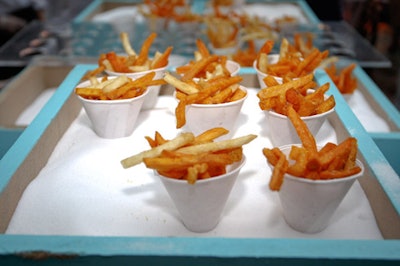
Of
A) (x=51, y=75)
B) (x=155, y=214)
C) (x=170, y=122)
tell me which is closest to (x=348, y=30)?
(x=51, y=75)

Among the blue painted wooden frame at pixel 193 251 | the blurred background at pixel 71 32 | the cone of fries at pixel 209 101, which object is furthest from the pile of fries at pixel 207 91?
the blurred background at pixel 71 32

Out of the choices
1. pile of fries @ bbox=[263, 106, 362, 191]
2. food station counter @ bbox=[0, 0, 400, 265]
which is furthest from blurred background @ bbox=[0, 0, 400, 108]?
pile of fries @ bbox=[263, 106, 362, 191]

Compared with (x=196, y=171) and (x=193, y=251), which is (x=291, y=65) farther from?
(x=193, y=251)

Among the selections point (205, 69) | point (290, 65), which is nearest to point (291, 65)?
point (290, 65)

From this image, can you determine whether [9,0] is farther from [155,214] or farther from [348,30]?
[155,214]

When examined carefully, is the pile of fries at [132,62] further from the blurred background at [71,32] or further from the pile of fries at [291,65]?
the blurred background at [71,32]

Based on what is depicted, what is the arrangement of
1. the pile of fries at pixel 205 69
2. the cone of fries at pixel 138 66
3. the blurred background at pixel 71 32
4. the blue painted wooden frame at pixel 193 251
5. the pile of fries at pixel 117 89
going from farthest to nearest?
the blurred background at pixel 71 32, the cone of fries at pixel 138 66, the pile of fries at pixel 205 69, the pile of fries at pixel 117 89, the blue painted wooden frame at pixel 193 251

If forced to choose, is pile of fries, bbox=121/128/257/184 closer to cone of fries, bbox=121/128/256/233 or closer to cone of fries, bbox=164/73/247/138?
cone of fries, bbox=121/128/256/233
